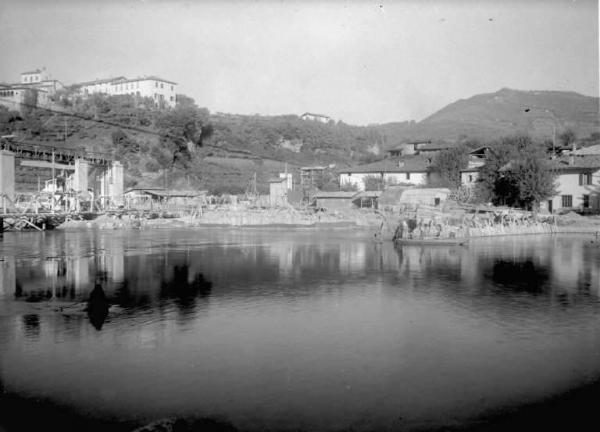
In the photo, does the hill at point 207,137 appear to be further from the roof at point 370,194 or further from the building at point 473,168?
the building at point 473,168

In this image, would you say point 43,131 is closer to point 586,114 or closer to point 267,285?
point 267,285

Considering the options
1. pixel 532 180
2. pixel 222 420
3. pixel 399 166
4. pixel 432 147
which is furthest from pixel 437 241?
pixel 432 147

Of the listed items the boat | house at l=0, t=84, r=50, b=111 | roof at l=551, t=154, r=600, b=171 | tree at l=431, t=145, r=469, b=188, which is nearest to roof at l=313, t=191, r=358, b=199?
tree at l=431, t=145, r=469, b=188

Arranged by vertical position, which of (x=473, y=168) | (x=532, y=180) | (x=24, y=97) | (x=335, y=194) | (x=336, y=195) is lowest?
(x=336, y=195)

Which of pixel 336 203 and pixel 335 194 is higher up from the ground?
pixel 335 194

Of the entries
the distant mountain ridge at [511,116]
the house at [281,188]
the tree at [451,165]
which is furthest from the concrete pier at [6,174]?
the distant mountain ridge at [511,116]

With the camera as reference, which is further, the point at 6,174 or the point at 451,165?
the point at 451,165

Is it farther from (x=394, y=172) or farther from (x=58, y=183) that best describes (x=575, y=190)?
(x=58, y=183)

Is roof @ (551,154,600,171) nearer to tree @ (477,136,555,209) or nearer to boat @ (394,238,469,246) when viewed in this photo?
tree @ (477,136,555,209)
